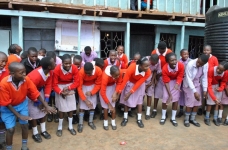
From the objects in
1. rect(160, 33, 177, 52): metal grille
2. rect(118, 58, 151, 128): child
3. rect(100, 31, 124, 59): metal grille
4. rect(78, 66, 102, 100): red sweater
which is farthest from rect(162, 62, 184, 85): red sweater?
rect(160, 33, 177, 52): metal grille

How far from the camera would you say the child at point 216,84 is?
157 inches

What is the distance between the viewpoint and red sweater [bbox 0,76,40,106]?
2701mm

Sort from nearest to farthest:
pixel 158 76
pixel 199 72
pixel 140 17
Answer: pixel 199 72
pixel 158 76
pixel 140 17

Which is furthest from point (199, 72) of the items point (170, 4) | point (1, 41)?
point (1, 41)

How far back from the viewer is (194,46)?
10.1 meters

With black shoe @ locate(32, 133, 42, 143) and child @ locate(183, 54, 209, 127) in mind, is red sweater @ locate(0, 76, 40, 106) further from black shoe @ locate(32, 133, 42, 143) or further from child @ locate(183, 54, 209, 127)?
child @ locate(183, 54, 209, 127)

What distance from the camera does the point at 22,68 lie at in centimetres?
268

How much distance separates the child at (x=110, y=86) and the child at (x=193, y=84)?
1.38 meters

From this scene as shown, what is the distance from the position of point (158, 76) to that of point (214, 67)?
1148mm

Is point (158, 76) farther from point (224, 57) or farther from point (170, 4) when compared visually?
point (170, 4)

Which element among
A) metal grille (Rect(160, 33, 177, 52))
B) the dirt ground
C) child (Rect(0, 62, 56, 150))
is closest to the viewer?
child (Rect(0, 62, 56, 150))

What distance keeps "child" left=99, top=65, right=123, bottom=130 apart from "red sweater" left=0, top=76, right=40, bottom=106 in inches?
48.1

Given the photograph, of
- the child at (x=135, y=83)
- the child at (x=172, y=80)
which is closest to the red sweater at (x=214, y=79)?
the child at (x=172, y=80)

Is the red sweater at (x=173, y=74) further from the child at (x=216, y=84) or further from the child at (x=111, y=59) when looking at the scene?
the child at (x=111, y=59)
